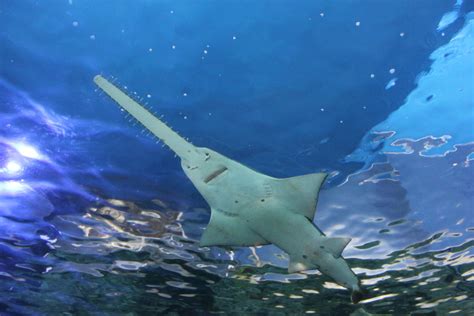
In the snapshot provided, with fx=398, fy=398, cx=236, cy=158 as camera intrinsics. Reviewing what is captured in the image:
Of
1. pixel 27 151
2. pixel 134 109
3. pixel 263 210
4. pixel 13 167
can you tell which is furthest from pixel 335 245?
pixel 13 167

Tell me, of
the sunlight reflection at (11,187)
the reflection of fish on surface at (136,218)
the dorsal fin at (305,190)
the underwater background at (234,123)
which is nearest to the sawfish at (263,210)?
the dorsal fin at (305,190)

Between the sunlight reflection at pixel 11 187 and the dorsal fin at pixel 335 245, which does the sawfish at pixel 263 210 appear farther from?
the sunlight reflection at pixel 11 187

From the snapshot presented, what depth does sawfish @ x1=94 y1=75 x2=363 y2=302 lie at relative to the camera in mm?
4230

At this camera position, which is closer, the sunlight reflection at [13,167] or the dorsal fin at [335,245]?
the dorsal fin at [335,245]

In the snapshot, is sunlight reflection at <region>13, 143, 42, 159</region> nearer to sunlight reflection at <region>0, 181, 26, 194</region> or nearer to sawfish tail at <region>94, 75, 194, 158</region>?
sunlight reflection at <region>0, 181, 26, 194</region>

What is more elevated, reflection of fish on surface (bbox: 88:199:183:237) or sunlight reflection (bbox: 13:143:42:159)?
sunlight reflection (bbox: 13:143:42:159)

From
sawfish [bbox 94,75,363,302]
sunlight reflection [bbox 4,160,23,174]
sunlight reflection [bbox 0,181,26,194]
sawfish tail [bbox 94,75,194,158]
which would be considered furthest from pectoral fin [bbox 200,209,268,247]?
sunlight reflection [bbox 0,181,26,194]

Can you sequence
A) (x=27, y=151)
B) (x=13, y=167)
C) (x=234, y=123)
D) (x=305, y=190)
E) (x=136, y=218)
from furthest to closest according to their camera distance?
1. (x=136, y=218)
2. (x=13, y=167)
3. (x=27, y=151)
4. (x=234, y=123)
5. (x=305, y=190)

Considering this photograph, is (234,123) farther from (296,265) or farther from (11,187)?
(11,187)

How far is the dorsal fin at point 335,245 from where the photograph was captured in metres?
4.43

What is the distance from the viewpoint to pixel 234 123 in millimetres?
5883

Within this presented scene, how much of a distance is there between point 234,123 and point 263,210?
5.85ft

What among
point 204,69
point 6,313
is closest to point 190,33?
point 204,69

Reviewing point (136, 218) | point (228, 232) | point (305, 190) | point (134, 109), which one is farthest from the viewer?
point (136, 218)
